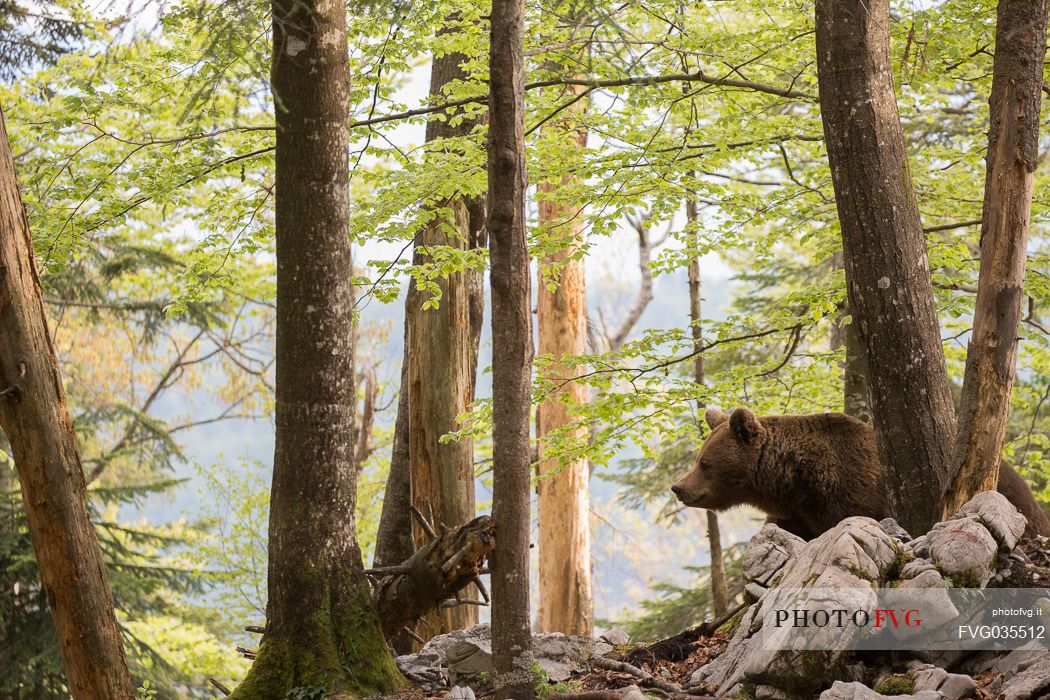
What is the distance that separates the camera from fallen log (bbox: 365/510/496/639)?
493cm

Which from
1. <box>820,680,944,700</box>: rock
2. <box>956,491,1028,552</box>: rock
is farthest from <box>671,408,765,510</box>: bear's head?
<box>820,680,944,700</box>: rock

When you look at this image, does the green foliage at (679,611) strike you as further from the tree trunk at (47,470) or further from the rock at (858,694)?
the rock at (858,694)

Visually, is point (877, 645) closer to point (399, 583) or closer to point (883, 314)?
point (883, 314)

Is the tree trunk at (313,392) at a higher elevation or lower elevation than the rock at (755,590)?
higher

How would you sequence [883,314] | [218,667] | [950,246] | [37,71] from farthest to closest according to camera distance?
1. [218,667]
2. [37,71]
3. [950,246]
4. [883,314]

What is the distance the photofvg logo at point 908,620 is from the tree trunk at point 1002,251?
114 cm

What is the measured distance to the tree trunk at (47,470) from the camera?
5.98 metres

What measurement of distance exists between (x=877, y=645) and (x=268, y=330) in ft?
63.6

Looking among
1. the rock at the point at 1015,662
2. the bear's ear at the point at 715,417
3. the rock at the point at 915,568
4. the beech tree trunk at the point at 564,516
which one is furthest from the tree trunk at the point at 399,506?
the rock at the point at 1015,662

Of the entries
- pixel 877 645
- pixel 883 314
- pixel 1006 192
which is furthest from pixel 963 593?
pixel 1006 192

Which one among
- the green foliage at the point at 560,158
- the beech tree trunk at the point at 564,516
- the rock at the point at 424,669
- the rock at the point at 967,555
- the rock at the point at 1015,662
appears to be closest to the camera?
the rock at the point at 1015,662

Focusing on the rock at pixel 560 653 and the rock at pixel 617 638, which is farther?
the rock at pixel 617 638

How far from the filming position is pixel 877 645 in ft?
14.2

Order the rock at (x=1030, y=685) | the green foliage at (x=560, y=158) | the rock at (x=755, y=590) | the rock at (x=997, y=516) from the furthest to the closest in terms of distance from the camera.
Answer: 1. the green foliage at (x=560, y=158)
2. the rock at (x=755, y=590)
3. the rock at (x=997, y=516)
4. the rock at (x=1030, y=685)
